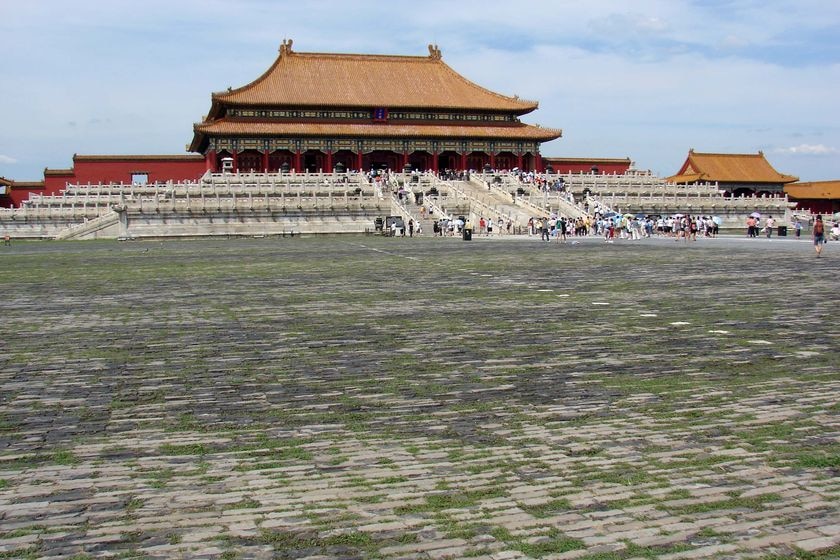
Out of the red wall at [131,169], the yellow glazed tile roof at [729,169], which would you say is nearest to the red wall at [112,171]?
the red wall at [131,169]

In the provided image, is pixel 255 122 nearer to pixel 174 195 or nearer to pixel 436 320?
pixel 174 195

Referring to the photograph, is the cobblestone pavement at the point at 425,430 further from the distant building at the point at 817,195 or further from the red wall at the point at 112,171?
the distant building at the point at 817,195

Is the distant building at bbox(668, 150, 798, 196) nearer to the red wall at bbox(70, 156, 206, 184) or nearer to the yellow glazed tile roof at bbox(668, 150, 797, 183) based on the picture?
the yellow glazed tile roof at bbox(668, 150, 797, 183)

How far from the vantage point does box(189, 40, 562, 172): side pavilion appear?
6894 cm

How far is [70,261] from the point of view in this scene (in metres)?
27.8

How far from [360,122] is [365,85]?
14.9 feet

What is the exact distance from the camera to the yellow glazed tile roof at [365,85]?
232 feet

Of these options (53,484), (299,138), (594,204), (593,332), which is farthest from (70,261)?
(299,138)

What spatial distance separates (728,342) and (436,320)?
12.8 feet

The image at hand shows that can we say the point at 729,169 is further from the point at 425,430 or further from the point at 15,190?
the point at 425,430

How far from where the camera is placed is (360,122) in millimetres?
71562

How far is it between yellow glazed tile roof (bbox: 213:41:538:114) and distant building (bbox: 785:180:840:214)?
23954 millimetres

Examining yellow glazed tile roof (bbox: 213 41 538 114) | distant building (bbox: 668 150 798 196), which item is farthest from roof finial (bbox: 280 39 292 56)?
distant building (bbox: 668 150 798 196)

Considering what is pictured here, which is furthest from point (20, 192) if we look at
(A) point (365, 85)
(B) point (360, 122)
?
(A) point (365, 85)
